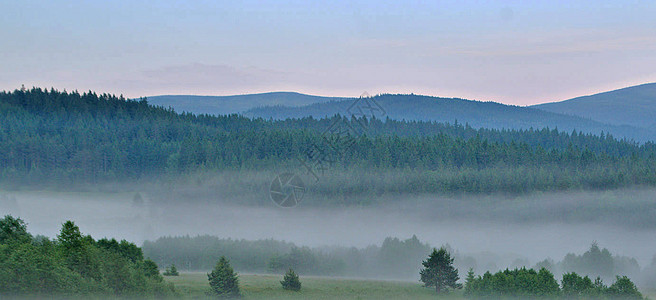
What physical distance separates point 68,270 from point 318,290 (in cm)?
5183

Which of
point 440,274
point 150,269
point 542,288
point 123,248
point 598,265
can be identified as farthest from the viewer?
point 598,265

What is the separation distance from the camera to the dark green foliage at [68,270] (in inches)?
2045

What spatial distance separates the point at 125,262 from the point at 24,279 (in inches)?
618

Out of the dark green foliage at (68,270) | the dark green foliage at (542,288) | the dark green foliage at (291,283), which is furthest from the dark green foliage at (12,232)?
the dark green foliage at (542,288)

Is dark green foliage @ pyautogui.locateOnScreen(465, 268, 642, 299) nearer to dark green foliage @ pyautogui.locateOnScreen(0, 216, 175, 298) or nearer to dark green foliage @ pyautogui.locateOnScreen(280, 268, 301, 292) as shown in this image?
dark green foliage @ pyautogui.locateOnScreen(280, 268, 301, 292)

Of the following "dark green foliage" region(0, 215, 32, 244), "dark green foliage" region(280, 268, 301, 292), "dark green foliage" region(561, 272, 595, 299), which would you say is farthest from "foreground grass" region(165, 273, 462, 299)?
"dark green foliage" region(0, 215, 32, 244)

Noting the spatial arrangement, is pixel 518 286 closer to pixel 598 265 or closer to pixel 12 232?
pixel 12 232

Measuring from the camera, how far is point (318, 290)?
4016 inches

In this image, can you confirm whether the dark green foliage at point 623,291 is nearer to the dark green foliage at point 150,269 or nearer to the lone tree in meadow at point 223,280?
the lone tree in meadow at point 223,280

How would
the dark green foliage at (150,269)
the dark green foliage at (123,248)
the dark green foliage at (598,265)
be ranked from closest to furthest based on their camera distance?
the dark green foliage at (150,269) → the dark green foliage at (123,248) → the dark green foliage at (598,265)

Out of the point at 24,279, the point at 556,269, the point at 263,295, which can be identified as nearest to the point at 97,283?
the point at 24,279

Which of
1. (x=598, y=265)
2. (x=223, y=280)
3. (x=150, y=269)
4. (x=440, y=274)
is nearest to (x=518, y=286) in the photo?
(x=440, y=274)

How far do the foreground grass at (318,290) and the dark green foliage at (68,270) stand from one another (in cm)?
1835

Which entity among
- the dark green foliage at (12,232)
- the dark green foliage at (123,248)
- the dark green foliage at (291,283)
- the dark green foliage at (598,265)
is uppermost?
the dark green foliage at (12,232)
